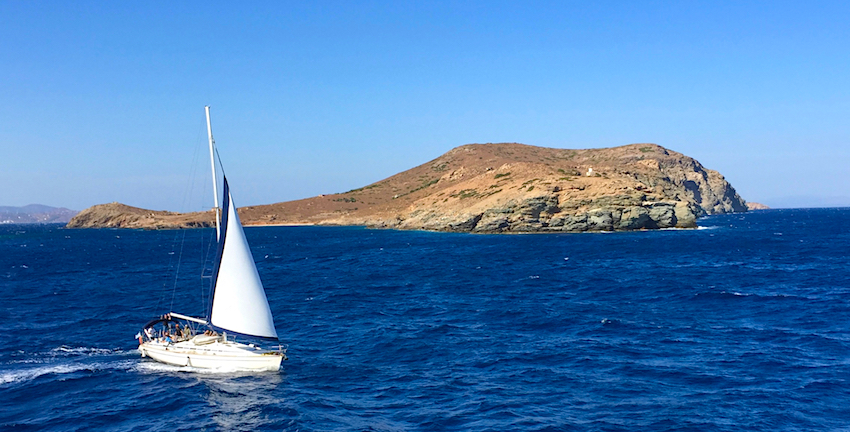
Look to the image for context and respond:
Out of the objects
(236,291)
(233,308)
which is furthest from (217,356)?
(236,291)

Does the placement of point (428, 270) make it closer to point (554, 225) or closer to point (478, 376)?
point (478, 376)

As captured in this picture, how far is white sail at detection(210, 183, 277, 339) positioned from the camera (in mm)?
31344

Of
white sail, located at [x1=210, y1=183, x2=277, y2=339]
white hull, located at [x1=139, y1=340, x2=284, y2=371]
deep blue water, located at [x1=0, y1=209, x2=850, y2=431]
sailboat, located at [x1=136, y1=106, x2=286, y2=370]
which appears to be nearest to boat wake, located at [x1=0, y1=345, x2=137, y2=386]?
deep blue water, located at [x1=0, y1=209, x2=850, y2=431]

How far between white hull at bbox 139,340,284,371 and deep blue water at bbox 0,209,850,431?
0.70 metres

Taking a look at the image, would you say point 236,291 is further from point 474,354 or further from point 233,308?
point 474,354

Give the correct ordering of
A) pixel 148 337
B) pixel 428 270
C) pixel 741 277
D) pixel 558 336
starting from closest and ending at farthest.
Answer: pixel 148 337 < pixel 558 336 < pixel 741 277 < pixel 428 270

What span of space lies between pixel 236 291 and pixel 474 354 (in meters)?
14.0

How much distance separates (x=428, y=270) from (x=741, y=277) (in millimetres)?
35162

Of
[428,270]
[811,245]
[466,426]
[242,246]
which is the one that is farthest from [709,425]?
[811,245]

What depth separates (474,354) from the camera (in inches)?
1340

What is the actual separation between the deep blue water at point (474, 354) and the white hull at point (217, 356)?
70cm

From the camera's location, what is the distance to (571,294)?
53.4 metres

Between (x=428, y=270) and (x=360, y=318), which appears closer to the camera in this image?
(x=360, y=318)

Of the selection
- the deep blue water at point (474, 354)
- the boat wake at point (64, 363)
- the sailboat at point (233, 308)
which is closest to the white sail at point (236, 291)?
the sailboat at point (233, 308)
